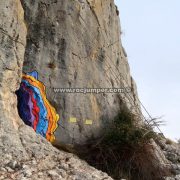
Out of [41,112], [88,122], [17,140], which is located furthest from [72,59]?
[17,140]

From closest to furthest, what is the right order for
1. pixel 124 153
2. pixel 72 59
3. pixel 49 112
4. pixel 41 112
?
pixel 41 112 < pixel 49 112 < pixel 124 153 < pixel 72 59

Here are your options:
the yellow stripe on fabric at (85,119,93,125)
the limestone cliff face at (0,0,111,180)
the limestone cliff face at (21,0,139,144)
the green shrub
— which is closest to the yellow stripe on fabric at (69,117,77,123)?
the limestone cliff face at (21,0,139,144)

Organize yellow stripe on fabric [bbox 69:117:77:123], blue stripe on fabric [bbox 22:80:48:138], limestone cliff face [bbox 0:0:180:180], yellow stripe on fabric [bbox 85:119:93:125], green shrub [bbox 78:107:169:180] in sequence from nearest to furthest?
limestone cliff face [bbox 0:0:180:180], blue stripe on fabric [bbox 22:80:48:138], green shrub [bbox 78:107:169:180], yellow stripe on fabric [bbox 69:117:77:123], yellow stripe on fabric [bbox 85:119:93:125]

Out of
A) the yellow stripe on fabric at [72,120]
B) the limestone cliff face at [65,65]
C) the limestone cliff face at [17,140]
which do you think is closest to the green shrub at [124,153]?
the limestone cliff face at [65,65]

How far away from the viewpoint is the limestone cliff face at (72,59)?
14633 millimetres

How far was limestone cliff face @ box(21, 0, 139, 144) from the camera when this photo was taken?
14.6 metres

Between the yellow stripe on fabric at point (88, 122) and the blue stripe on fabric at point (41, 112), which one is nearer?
the blue stripe on fabric at point (41, 112)

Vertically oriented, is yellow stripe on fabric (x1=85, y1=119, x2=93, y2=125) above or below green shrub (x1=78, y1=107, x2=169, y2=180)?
above

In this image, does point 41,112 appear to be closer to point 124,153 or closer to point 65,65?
point 65,65

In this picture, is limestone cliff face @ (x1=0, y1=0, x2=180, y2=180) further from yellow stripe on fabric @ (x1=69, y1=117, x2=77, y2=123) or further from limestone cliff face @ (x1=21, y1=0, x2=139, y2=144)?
yellow stripe on fabric @ (x1=69, y1=117, x2=77, y2=123)

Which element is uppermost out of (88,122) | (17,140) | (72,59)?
(72,59)

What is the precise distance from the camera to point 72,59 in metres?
15.0

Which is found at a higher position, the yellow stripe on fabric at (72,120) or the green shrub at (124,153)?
the yellow stripe on fabric at (72,120)

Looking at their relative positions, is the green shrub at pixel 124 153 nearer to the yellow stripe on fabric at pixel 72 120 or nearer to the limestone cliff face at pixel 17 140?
the yellow stripe on fabric at pixel 72 120
